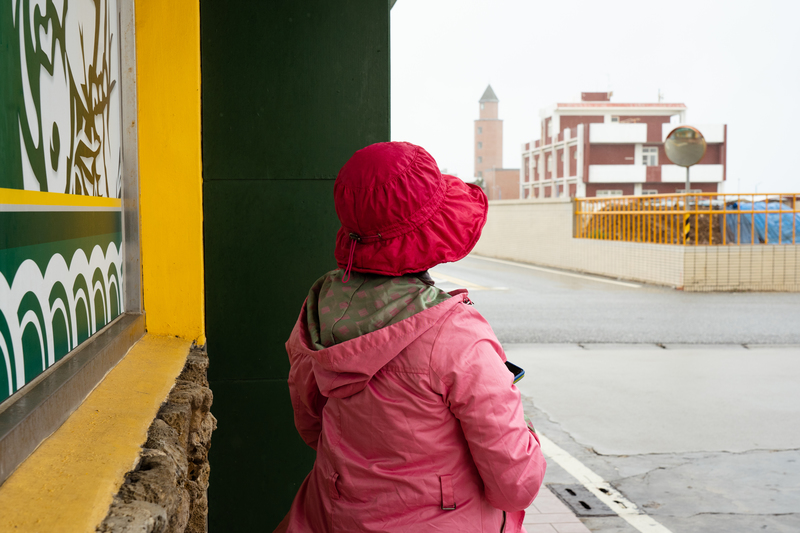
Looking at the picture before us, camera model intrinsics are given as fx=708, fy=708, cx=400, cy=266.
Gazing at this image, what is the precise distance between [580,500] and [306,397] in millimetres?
2718

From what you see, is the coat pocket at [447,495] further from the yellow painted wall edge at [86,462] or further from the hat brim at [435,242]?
the yellow painted wall edge at [86,462]

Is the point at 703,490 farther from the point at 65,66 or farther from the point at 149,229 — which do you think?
the point at 65,66

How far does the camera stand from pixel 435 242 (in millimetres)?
1606

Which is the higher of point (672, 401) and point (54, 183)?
point (54, 183)

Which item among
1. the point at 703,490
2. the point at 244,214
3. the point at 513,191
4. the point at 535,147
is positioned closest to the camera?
the point at 244,214

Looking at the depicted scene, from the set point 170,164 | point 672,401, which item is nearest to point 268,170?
point 170,164

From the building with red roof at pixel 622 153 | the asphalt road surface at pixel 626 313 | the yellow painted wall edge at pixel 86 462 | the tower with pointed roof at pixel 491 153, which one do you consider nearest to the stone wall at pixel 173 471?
the yellow painted wall edge at pixel 86 462

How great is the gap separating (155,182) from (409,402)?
142 centimetres

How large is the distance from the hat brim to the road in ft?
8.74

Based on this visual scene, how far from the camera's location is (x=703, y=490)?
421 cm

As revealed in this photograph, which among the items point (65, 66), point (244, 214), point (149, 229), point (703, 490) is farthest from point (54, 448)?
point (703, 490)

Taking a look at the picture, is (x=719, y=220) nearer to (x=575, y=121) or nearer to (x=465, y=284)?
(x=465, y=284)

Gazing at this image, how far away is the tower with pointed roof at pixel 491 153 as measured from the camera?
294 feet

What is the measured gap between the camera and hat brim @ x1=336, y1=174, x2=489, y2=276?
5.26ft
